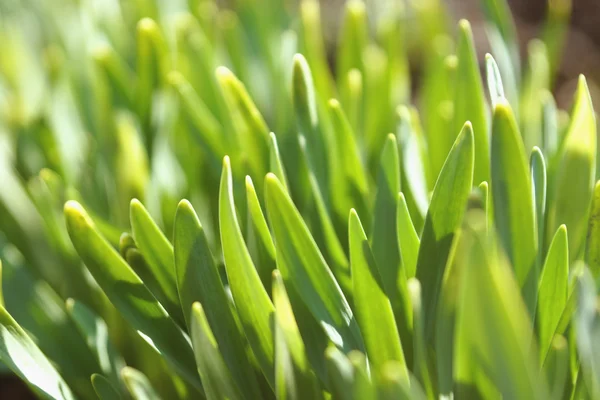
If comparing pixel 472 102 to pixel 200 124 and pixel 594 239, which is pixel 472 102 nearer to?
pixel 594 239

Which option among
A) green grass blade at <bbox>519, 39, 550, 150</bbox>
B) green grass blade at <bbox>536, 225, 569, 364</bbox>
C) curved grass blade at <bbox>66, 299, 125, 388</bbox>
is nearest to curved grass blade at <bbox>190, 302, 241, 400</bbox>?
curved grass blade at <bbox>66, 299, 125, 388</bbox>

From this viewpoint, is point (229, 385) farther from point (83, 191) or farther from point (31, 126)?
point (31, 126)

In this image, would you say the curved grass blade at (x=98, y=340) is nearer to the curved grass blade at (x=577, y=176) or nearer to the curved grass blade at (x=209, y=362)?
the curved grass blade at (x=209, y=362)

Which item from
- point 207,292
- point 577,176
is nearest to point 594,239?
point 577,176

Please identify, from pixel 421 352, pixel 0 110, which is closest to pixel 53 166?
pixel 0 110

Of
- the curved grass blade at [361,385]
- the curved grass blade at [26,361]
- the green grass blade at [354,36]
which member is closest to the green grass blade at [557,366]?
the curved grass blade at [361,385]

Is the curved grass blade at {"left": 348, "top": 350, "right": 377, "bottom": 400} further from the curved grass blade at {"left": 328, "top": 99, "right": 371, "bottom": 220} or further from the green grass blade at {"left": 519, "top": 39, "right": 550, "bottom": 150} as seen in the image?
the green grass blade at {"left": 519, "top": 39, "right": 550, "bottom": 150}
